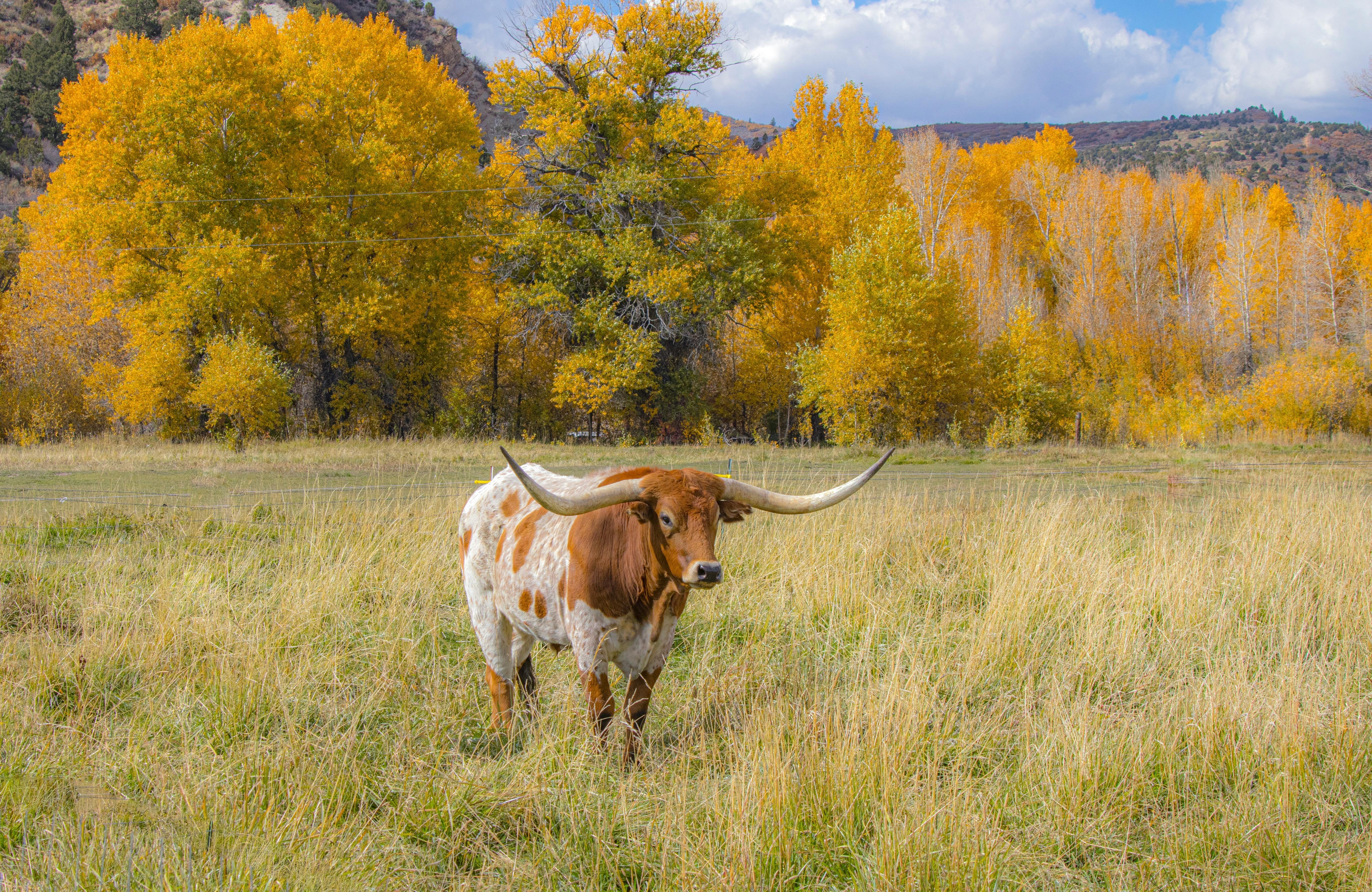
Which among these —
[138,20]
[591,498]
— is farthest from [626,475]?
[138,20]

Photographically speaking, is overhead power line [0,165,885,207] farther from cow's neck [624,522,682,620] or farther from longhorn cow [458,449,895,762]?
cow's neck [624,522,682,620]

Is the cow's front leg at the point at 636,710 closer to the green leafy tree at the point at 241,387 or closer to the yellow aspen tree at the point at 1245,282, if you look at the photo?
the green leafy tree at the point at 241,387

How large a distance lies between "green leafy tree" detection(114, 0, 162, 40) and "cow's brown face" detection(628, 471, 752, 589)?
279 ft

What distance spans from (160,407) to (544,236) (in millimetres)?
13199

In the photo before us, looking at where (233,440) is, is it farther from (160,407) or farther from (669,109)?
(669,109)

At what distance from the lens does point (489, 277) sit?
31562 millimetres

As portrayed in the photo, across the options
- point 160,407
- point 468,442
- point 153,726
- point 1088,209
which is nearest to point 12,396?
point 160,407

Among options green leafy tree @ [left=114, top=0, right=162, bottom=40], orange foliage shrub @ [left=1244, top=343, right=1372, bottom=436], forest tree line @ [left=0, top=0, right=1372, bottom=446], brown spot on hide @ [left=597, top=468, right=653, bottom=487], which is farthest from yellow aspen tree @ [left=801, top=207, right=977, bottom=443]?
green leafy tree @ [left=114, top=0, right=162, bottom=40]

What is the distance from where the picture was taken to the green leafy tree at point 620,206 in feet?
95.5

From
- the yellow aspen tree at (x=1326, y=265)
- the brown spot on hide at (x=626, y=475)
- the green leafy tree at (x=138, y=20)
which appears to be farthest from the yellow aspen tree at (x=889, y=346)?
the green leafy tree at (x=138, y=20)

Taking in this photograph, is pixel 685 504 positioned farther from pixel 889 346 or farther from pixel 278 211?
pixel 278 211

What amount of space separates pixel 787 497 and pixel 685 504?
0.73m

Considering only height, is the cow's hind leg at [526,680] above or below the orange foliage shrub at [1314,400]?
below

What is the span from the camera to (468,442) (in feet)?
84.8
